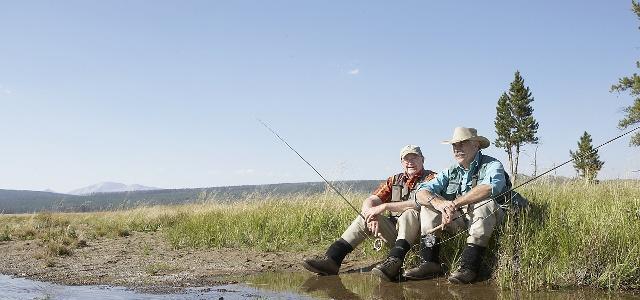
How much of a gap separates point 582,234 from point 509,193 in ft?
2.84

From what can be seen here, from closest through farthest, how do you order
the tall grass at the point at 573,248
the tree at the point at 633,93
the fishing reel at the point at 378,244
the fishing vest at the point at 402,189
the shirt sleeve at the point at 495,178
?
the tall grass at the point at 573,248 < the shirt sleeve at the point at 495,178 < the fishing reel at the point at 378,244 < the fishing vest at the point at 402,189 < the tree at the point at 633,93

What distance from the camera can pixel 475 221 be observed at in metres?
5.41

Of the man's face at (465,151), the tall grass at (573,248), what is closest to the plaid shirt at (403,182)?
the man's face at (465,151)

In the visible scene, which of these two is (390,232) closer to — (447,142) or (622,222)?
(447,142)

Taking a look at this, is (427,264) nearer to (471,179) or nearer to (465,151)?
(471,179)

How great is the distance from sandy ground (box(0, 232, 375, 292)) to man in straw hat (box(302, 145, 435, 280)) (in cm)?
36

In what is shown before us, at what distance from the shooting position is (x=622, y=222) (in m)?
5.18

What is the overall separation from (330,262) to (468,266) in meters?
1.47

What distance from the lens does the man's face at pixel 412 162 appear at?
647 cm

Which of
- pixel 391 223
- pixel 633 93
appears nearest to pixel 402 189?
pixel 391 223

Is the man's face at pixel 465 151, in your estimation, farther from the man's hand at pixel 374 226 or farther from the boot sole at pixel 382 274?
the boot sole at pixel 382 274

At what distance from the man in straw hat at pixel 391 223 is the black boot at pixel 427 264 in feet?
0.43

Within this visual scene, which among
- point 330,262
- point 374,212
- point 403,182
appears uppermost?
point 403,182

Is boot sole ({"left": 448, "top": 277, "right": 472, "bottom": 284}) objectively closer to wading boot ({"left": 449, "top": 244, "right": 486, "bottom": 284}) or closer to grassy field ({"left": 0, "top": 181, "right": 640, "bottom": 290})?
wading boot ({"left": 449, "top": 244, "right": 486, "bottom": 284})
